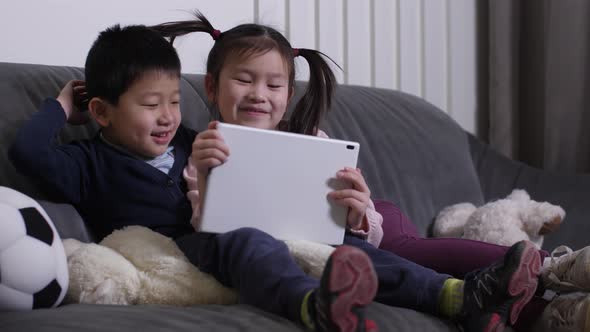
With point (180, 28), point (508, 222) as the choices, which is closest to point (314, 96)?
point (180, 28)

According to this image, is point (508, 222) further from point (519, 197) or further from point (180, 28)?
point (180, 28)

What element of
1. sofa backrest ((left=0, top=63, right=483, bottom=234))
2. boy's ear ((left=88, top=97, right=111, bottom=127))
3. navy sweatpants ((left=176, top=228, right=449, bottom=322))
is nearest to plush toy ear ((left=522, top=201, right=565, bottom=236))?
sofa backrest ((left=0, top=63, right=483, bottom=234))

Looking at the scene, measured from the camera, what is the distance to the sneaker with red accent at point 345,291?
89cm

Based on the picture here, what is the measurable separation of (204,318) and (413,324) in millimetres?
307

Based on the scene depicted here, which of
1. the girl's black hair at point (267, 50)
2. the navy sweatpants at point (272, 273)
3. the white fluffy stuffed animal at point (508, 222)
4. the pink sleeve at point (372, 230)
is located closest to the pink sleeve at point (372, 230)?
the pink sleeve at point (372, 230)

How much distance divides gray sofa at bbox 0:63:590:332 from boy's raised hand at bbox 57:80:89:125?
45 mm

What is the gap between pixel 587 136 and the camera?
238 centimetres

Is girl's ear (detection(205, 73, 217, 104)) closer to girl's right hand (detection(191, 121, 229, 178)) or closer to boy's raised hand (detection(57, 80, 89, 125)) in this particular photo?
boy's raised hand (detection(57, 80, 89, 125))

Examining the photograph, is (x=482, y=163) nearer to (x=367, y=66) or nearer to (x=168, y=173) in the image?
(x=367, y=66)

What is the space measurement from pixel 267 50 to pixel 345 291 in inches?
28.0

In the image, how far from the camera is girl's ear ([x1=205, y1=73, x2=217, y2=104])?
5.08 ft

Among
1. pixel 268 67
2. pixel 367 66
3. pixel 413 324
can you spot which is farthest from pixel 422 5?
pixel 413 324

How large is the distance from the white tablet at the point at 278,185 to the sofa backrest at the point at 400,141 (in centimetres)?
47

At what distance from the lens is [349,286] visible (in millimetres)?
889
